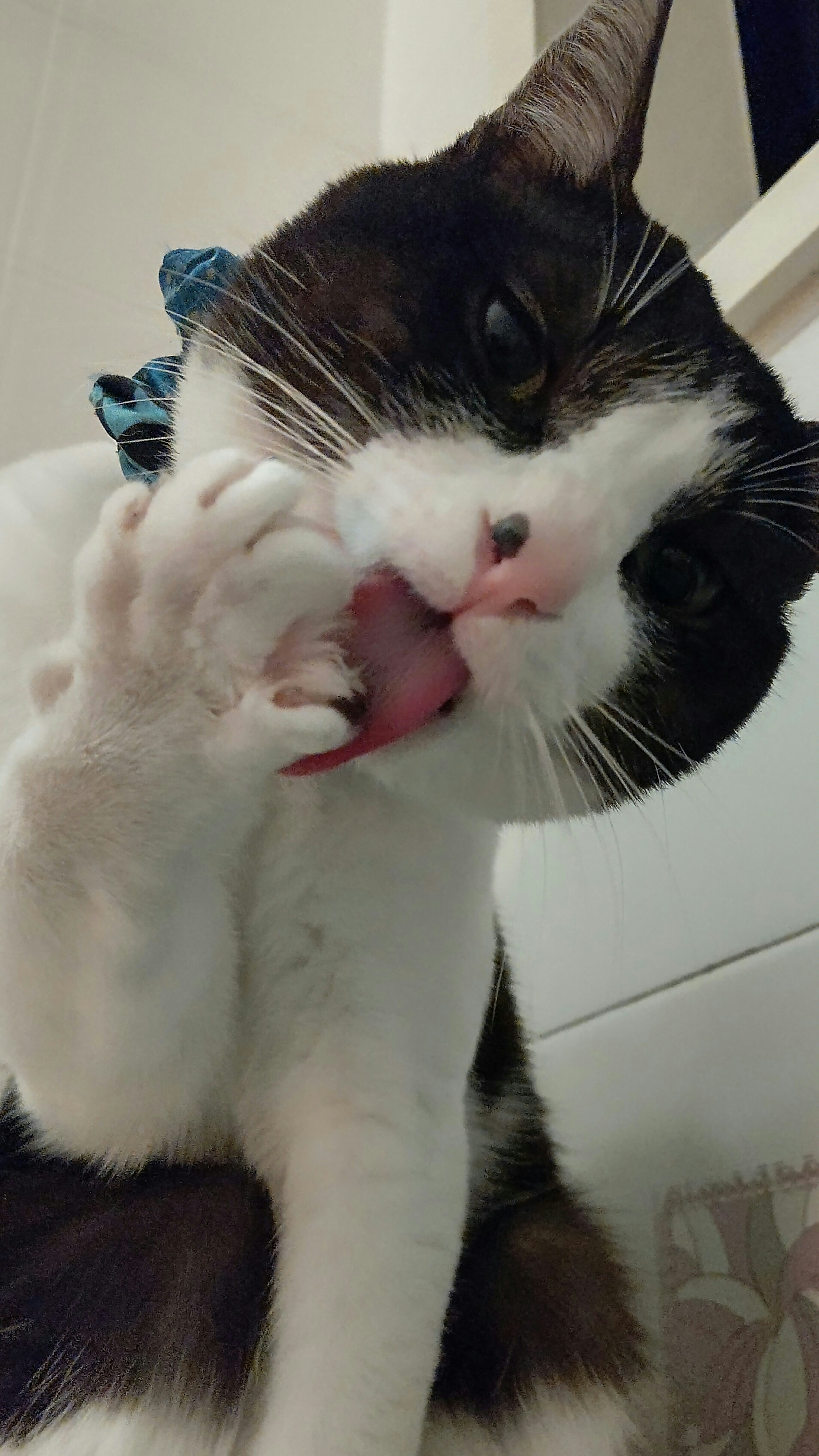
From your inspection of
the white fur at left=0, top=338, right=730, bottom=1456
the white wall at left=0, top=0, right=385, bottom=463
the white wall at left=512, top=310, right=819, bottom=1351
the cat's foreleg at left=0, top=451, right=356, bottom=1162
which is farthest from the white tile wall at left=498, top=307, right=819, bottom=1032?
the white wall at left=0, top=0, right=385, bottom=463

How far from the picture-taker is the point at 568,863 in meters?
1.24

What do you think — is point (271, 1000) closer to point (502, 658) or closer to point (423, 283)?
point (502, 658)

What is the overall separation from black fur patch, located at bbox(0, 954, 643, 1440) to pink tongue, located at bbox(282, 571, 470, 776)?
348mm

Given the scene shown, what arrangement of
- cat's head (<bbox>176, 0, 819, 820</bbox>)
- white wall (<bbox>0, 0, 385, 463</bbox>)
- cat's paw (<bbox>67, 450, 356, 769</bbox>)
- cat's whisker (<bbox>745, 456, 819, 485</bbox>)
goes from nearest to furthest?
cat's paw (<bbox>67, 450, 356, 769</bbox>) → cat's head (<bbox>176, 0, 819, 820</bbox>) → cat's whisker (<bbox>745, 456, 819, 485</bbox>) → white wall (<bbox>0, 0, 385, 463</bbox>)

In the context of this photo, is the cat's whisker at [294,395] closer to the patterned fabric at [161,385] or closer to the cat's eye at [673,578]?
the patterned fabric at [161,385]

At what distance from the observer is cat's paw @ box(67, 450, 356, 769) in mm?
435

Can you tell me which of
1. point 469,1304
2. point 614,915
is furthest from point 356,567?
point 614,915

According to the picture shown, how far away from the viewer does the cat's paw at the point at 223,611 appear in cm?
44

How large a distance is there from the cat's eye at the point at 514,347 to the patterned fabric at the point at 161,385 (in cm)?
23

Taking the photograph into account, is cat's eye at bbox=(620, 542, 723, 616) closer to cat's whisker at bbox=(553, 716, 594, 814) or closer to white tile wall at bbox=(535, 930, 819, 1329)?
cat's whisker at bbox=(553, 716, 594, 814)

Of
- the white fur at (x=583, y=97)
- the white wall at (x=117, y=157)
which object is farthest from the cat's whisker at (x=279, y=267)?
the white wall at (x=117, y=157)

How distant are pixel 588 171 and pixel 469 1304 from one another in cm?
91

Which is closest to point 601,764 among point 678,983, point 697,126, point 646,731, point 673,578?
point 646,731

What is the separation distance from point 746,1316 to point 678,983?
30 centimetres
